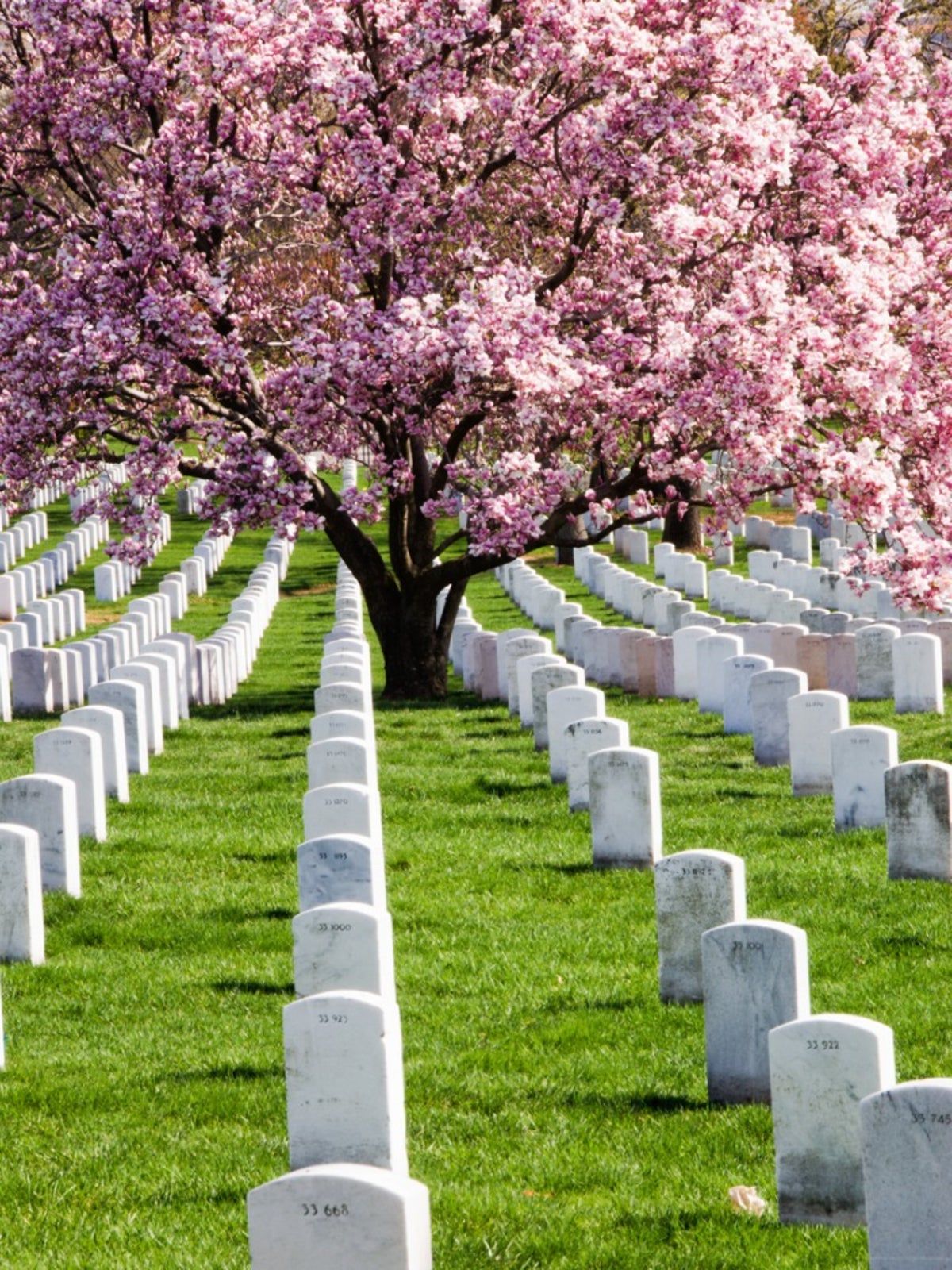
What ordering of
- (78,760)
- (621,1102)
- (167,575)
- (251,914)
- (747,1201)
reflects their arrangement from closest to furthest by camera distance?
1. (747,1201)
2. (621,1102)
3. (251,914)
4. (78,760)
5. (167,575)

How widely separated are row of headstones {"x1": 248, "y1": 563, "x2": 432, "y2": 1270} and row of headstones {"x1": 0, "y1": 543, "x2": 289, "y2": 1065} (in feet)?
4.84

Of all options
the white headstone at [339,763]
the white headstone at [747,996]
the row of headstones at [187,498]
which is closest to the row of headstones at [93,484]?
the row of headstones at [187,498]

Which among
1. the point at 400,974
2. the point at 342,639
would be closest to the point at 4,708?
the point at 342,639

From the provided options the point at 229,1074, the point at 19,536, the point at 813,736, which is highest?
the point at 19,536

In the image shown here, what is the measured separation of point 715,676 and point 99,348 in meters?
6.74

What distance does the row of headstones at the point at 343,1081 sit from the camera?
507cm

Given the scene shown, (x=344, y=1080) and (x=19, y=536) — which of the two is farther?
(x=19, y=536)

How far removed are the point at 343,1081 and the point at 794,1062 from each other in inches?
62.4

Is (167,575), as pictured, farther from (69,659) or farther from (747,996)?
(747,996)

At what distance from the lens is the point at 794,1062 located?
21.6ft

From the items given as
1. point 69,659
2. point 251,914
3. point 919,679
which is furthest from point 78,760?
point 69,659

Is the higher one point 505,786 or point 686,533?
point 686,533

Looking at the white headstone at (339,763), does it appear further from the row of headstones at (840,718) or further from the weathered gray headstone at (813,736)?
the weathered gray headstone at (813,736)

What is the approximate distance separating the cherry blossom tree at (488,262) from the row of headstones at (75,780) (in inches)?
80.9
